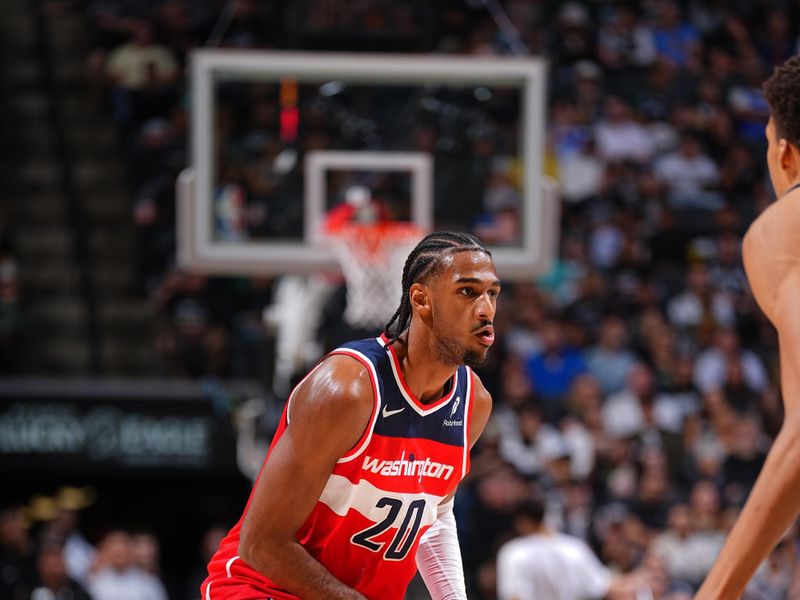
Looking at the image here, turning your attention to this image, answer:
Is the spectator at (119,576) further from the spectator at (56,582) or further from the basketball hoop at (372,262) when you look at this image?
the basketball hoop at (372,262)

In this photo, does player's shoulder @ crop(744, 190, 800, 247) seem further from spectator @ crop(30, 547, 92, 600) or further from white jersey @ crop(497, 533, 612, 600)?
spectator @ crop(30, 547, 92, 600)

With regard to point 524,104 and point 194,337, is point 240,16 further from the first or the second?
point 524,104

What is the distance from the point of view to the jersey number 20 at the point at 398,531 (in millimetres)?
3412

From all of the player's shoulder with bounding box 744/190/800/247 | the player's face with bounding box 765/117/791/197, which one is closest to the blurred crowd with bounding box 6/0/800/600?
the player's face with bounding box 765/117/791/197

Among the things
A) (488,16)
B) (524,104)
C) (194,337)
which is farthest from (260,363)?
(488,16)

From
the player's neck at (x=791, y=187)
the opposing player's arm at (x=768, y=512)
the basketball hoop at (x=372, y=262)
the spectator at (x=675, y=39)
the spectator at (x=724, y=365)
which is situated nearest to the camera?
the opposing player's arm at (x=768, y=512)

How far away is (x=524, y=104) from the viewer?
8.66 metres

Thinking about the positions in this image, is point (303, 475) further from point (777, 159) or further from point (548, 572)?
point (548, 572)

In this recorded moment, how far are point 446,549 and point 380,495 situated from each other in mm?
463

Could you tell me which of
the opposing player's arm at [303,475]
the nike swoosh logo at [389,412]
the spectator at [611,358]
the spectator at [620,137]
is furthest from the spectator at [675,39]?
the opposing player's arm at [303,475]

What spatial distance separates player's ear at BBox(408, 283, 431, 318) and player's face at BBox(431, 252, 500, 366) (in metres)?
0.03

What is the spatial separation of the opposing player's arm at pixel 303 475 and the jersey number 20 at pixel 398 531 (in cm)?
17

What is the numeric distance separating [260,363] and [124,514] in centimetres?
246

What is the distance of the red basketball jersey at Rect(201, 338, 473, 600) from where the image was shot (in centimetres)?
334
